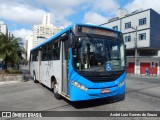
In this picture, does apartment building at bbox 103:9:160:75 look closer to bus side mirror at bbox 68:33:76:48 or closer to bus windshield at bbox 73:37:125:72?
bus windshield at bbox 73:37:125:72

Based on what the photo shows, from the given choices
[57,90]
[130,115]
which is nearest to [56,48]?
[57,90]

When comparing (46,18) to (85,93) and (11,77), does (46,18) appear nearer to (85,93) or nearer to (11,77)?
(11,77)

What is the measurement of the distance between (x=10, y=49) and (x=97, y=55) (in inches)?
551

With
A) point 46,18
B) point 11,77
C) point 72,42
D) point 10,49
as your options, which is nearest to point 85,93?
point 72,42

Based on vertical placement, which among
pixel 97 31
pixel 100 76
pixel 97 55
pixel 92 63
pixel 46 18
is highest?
pixel 46 18

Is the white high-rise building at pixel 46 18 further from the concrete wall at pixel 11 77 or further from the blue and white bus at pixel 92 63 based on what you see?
the blue and white bus at pixel 92 63

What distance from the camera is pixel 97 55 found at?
7.29 metres

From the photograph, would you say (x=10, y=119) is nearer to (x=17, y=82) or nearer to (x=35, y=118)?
(x=35, y=118)

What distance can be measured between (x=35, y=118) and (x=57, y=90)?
9.03ft

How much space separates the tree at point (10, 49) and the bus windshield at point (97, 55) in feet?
43.7

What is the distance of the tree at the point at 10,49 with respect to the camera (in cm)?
1853

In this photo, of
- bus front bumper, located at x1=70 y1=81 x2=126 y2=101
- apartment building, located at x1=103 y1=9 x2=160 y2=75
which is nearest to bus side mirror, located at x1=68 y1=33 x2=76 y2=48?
bus front bumper, located at x1=70 y1=81 x2=126 y2=101

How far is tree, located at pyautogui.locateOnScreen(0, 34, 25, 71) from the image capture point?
729 inches

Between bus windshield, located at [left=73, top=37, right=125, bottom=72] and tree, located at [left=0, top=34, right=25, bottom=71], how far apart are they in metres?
13.3
